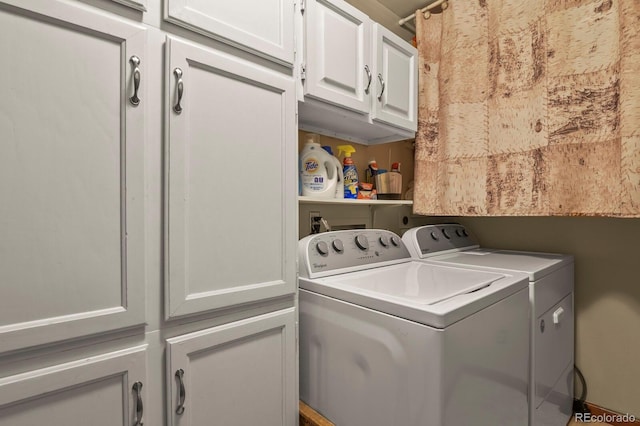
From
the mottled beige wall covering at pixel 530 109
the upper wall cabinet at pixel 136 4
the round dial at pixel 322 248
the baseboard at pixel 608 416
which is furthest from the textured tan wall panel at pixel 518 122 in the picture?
the upper wall cabinet at pixel 136 4

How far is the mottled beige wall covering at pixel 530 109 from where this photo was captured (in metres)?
1.54

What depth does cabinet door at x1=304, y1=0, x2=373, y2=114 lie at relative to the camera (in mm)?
1449

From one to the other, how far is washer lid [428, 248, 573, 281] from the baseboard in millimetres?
912

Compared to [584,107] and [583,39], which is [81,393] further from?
[583,39]

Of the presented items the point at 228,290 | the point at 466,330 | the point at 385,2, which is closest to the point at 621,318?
the point at 466,330

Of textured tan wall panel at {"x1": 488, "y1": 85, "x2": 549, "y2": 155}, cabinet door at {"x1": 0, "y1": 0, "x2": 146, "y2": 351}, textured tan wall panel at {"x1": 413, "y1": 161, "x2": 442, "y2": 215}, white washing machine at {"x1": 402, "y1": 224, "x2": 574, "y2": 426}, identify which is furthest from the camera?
textured tan wall panel at {"x1": 413, "y1": 161, "x2": 442, "y2": 215}

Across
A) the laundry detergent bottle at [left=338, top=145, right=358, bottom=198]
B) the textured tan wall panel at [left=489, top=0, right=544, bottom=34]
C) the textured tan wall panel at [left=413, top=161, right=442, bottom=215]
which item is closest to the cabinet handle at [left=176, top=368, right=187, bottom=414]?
the laundry detergent bottle at [left=338, top=145, right=358, bottom=198]

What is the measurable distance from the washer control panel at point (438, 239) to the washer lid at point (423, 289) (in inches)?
13.3

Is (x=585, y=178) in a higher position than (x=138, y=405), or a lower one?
higher

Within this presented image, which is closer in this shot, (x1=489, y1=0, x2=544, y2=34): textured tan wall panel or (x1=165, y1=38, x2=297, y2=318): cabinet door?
(x1=165, y1=38, x2=297, y2=318): cabinet door

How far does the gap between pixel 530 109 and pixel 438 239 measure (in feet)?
3.00

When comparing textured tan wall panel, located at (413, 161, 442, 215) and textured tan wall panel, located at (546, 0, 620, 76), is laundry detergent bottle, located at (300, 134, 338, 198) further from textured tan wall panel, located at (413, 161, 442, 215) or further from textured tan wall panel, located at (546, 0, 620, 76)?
textured tan wall panel, located at (546, 0, 620, 76)

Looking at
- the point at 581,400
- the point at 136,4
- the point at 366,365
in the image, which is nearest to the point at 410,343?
the point at 366,365

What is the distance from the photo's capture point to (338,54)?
1559 mm
